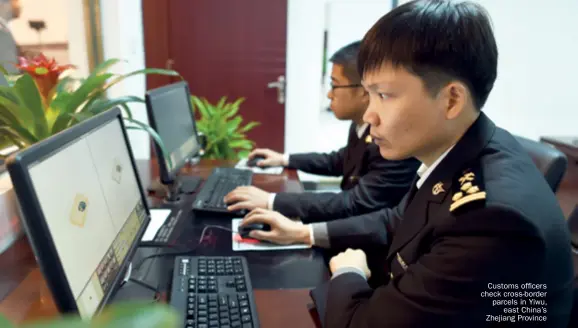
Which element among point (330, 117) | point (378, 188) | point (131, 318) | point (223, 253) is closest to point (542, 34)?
point (330, 117)

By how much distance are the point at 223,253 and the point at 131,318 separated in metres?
0.83

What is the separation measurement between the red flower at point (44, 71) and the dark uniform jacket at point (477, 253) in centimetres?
82

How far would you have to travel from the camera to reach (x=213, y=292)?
84cm

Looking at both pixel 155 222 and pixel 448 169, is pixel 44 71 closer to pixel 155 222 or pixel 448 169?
pixel 155 222

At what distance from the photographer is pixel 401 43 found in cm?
74

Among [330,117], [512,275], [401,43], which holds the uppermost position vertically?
[401,43]

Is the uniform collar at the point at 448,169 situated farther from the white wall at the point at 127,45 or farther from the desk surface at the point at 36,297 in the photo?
the white wall at the point at 127,45

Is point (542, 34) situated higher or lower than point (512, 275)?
higher

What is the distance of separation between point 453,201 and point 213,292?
1.62ft

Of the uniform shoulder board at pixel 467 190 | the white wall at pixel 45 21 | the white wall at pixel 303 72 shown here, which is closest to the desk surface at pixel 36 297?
the uniform shoulder board at pixel 467 190

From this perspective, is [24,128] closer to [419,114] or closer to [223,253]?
[223,253]

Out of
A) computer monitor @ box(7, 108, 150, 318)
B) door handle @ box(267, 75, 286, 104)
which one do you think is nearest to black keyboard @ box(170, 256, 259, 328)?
computer monitor @ box(7, 108, 150, 318)

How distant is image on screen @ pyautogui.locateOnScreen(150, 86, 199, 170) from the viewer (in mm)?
1376

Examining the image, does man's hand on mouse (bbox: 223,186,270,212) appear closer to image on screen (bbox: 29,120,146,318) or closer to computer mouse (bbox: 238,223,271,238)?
computer mouse (bbox: 238,223,271,238)
